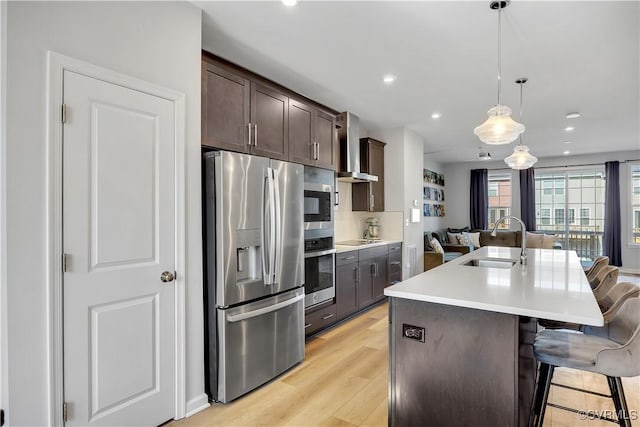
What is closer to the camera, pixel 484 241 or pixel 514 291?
pixel 514 291

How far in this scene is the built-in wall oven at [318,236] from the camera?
3441mm

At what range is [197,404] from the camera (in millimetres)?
2250

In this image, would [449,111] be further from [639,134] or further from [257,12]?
[639,134]

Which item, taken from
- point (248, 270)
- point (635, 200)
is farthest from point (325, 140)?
point (635, 200)

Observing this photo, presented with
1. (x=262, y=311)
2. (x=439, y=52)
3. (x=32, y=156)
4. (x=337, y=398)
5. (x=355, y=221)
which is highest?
(x=439, y=52)

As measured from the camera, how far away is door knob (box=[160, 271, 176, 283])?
2.07 m

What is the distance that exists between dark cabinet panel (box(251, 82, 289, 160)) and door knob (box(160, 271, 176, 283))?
1.21 metres

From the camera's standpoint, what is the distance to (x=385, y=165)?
18.4 feet

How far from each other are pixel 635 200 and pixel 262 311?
8.53 metres

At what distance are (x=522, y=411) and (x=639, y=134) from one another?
20.9 ft

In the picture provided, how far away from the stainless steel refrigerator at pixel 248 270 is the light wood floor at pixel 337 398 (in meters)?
0.12

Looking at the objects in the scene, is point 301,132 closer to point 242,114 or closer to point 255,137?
point 255,137

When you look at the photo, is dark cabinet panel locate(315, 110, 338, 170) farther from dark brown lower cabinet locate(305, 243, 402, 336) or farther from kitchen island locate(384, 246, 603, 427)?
kitchen island locate(384, 246, 603, 427)

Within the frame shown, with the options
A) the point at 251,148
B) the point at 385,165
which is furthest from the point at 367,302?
the point at 251,148
